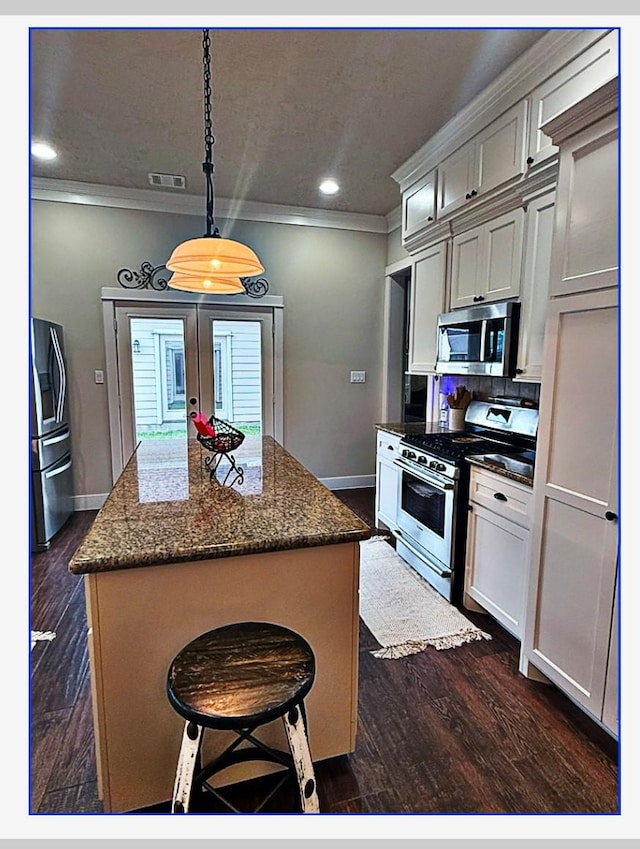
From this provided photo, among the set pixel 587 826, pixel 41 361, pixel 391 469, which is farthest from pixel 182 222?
pixel 587 826

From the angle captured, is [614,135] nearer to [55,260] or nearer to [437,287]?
[437,287]

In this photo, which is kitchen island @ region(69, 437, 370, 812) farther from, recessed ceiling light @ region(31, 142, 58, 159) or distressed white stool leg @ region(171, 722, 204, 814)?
recessed ceiling light @ region(31, 142, 58, 159)

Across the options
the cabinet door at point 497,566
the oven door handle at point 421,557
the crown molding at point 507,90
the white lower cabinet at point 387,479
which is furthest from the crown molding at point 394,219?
the cabinet door at point 497,566

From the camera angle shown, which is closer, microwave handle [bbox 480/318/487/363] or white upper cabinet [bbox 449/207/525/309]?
white upper cabinet [bbox 449/207/525/309]

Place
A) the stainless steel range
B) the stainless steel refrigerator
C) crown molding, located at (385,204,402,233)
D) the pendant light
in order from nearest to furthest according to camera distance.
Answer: the pendant light → the stainless steel range → the stainless steel refrigerator → crown molding, located at (385,204,402,233)

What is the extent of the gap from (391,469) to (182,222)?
116 inches

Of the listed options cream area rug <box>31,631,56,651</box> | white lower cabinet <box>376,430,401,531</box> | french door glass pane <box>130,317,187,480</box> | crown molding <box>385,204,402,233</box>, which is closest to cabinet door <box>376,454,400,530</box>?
white lower cabinet <box>376,430,401,531</box>

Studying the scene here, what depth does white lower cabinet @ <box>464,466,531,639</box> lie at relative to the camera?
2.08 metres

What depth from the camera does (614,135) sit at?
145 cm

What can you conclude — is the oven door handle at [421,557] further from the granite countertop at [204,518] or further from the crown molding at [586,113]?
the crown molding at [586,113]

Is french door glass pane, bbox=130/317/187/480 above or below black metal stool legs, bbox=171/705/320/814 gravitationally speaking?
above

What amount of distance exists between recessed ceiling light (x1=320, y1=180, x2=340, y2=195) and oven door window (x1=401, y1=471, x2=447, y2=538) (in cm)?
250

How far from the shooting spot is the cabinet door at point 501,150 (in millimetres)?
2277

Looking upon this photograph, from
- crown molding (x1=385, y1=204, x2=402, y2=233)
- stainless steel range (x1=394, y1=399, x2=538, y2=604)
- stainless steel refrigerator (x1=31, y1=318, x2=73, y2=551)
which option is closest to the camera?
stainless steel range (x1=394, y1=399, x2=538, y2=604)
